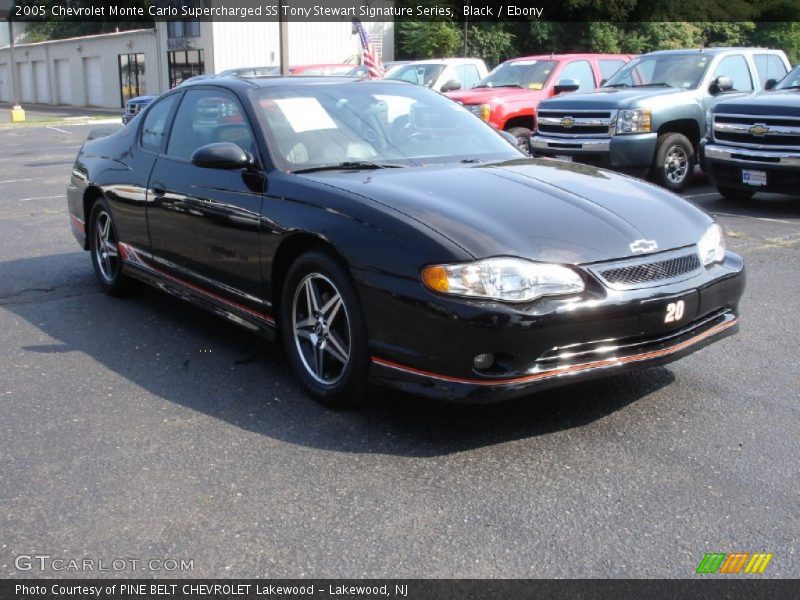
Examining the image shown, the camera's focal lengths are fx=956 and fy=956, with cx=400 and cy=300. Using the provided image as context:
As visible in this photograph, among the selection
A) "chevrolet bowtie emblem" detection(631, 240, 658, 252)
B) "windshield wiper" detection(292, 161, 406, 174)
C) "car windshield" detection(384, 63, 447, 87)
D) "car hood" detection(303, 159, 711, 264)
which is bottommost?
"chevrolet bowtie emblem" detection(631, 240, 658, 252)

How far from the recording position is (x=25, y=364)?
5.24 meters

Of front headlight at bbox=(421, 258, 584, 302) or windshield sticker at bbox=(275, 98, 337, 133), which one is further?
windshield sticker at bbox=(275, 98, 337, 133)

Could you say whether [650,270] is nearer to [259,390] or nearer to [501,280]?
[501,280]

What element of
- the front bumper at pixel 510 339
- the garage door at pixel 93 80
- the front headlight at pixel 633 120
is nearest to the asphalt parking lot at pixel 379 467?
the front bumper at pixel 510 339

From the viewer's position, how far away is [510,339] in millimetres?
3760

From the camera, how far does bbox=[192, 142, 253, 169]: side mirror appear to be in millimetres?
→ 4816

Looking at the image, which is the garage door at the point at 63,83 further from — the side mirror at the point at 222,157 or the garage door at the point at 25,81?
the side mirror at the point at 222,157

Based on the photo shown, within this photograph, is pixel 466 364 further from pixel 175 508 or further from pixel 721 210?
pixel 721 210

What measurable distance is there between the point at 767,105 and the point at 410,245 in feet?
24.4

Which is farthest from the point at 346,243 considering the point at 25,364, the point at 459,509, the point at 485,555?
the point at 25,364

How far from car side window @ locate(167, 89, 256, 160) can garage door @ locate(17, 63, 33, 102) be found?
57605mm

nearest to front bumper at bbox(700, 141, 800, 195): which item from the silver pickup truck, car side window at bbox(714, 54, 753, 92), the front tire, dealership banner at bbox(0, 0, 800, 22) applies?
the silver pickup truck

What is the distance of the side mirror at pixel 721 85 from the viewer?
11.8 metres
